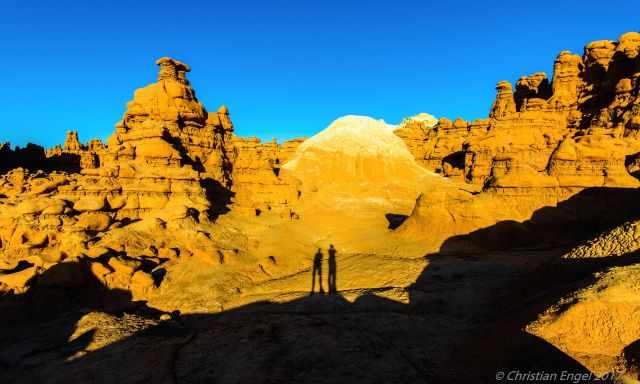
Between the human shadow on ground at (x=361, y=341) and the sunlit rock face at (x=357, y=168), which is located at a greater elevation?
the sunlit rock face at (x=357, y=168)

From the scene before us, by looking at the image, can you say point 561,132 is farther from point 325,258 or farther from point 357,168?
point 325,258

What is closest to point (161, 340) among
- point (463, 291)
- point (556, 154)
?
point (463, 291)

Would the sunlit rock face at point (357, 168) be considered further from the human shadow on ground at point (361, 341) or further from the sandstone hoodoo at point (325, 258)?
the human shadow on ground at point (361, 341)

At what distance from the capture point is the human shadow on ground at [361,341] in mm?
6840

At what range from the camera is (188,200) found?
20453 millimetres

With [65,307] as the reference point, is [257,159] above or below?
above

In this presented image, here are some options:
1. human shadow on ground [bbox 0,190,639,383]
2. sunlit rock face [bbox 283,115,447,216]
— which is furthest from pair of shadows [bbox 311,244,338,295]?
sunlit rock face [bbox 283,115,447,216]

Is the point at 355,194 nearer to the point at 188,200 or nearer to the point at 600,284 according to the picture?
the point at 188,200

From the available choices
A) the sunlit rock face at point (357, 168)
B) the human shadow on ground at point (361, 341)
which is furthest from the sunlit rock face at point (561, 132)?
the human shadow on ground at point (361, 341)

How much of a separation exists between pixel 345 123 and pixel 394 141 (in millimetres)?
7953

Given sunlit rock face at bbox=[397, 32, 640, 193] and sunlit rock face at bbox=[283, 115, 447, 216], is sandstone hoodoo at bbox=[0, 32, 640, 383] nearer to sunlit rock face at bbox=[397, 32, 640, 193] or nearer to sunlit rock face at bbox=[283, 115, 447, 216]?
sunlit rock face at bbox=[397, 32, 640, 193]

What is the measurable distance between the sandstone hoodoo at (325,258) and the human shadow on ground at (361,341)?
0.05 meters

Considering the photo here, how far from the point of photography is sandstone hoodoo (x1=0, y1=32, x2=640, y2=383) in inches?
284

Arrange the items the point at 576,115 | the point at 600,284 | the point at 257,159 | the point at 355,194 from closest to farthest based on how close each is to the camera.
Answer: the point at 600,284 → the point at 257,159 → the point at 576,115 → the point at 355,194
